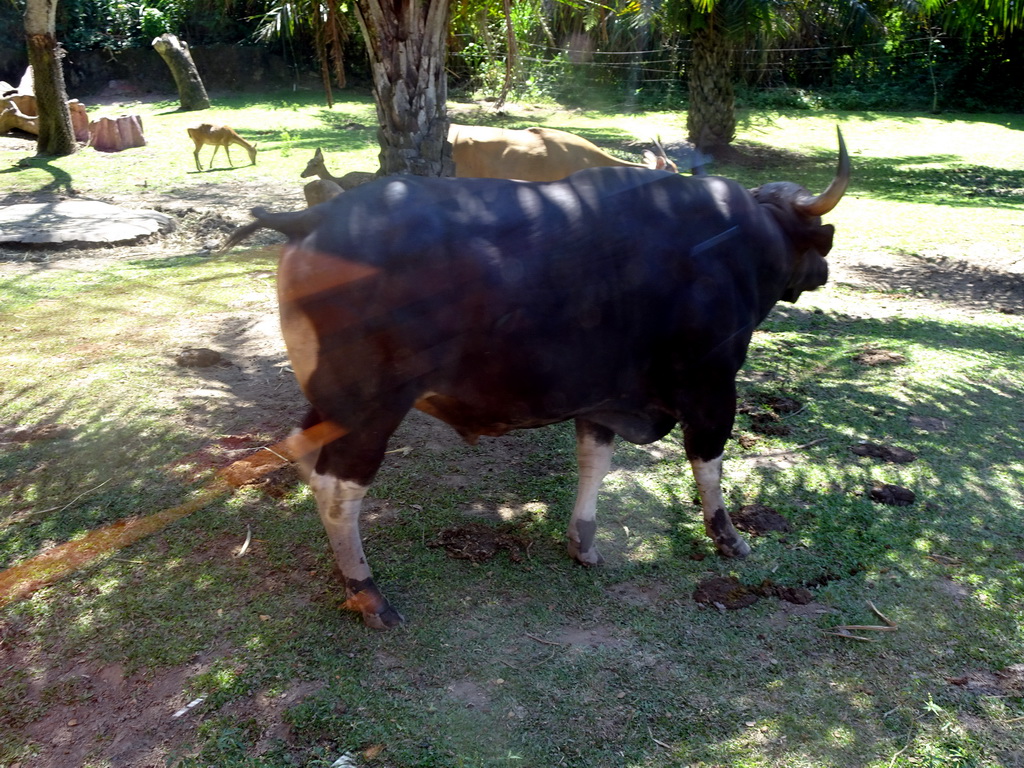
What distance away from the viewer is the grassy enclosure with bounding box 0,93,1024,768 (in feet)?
10.5

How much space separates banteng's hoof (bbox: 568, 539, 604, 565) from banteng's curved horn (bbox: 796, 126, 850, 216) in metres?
1.92

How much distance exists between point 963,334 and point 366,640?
597cm

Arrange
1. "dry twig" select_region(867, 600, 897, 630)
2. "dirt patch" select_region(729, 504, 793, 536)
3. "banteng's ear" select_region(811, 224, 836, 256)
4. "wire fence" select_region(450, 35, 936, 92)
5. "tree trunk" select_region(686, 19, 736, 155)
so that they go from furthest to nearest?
"wire fence" select_region(450, 35, 936, 92), "tree trunk" select_region(686, 19, 736, 155), "dirt patch" select_region(729, 504, 793, 536), "banteng's ear" select_region(811, 224, 836, 256), "dry twig" select_region(867, 600, 897, 630)

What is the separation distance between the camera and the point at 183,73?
19.7m

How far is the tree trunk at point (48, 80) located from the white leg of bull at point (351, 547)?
1280 cm

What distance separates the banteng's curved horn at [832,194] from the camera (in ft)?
12.6

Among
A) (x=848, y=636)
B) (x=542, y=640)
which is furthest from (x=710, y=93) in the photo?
(x=542, y=640)

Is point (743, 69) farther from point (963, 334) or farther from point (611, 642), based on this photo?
point (611, 642)

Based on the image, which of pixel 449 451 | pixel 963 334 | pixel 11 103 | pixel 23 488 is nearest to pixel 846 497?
pixel 449 451

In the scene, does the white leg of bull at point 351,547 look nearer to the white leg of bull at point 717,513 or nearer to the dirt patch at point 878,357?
the white leg of bull at point 717,513

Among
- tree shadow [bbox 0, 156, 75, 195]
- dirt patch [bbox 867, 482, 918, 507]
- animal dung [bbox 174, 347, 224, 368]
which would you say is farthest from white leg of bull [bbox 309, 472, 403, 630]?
tree shadow [bbox 0, 156, 75, 195]

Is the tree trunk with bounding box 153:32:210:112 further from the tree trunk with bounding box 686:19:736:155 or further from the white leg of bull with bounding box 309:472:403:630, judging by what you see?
the white leg of bull with bounding box 309:472:403:630

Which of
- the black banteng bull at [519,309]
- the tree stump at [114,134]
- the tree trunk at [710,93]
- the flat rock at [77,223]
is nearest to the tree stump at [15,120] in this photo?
the tree stump at [114,134]

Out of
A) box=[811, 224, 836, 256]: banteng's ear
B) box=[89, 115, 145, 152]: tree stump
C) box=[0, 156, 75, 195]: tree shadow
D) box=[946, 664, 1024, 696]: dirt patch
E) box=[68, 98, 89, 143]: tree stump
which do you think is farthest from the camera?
box=[68, 98, 89, 143]: tree stump
